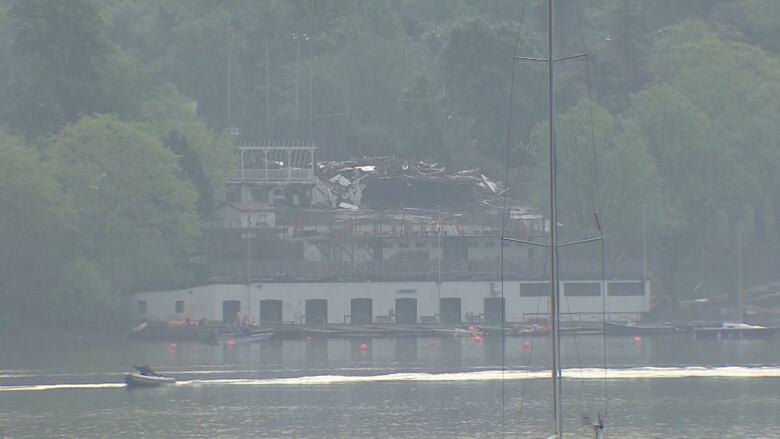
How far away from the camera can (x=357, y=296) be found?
137m

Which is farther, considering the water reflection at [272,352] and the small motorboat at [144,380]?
the water reflection at [272,352]

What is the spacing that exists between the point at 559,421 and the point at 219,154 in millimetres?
99857

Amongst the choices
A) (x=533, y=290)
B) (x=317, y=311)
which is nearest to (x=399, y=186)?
(x=317, y=311)

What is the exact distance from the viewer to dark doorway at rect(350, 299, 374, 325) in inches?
5404

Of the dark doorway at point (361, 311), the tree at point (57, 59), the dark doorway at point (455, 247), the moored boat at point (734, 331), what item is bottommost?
the moored boat at point (734, 331)

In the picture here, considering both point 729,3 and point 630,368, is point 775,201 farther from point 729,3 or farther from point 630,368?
point 630,368

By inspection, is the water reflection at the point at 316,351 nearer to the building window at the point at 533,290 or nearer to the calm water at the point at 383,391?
the calm water at the point at 383,391

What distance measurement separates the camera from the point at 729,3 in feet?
573

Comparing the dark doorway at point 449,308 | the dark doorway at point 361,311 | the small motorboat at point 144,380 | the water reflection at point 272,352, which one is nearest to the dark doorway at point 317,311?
the dark doorway at point 361,311

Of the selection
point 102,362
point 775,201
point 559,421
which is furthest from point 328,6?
point 559,421

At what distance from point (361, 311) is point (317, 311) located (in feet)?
9.66

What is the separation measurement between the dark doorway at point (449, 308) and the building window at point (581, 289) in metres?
7.34

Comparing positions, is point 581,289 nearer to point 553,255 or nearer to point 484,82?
point 484,82

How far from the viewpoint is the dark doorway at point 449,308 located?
13850cm
